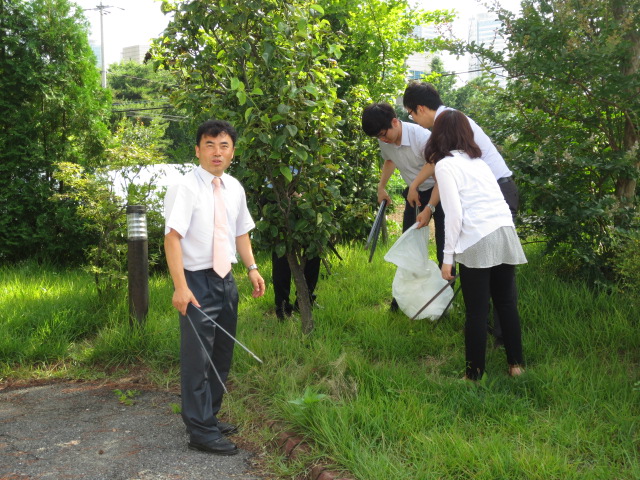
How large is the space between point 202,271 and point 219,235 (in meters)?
0.22

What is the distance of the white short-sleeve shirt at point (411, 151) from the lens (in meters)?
5.00

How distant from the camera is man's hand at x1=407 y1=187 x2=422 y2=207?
4.82 m

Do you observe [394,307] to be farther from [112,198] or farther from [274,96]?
[112,198]

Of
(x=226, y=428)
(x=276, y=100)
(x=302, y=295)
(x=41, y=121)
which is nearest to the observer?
(x=226, y=428)

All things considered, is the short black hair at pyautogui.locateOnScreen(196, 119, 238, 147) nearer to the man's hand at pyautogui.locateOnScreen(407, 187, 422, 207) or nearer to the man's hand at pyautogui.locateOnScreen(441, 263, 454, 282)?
the man's hand at pyautogui.locateOnScreen(441, 263, 454, 282)

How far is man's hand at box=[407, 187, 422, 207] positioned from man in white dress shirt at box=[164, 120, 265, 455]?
5.51ft

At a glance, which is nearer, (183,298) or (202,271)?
(183,298)

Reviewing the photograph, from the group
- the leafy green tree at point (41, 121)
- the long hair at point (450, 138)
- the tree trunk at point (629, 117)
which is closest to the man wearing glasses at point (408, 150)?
the long hair at point (450, 138)

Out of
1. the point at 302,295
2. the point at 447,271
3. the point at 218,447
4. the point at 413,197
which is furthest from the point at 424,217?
the point at 218,447

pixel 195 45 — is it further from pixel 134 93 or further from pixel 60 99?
pixel 134 93

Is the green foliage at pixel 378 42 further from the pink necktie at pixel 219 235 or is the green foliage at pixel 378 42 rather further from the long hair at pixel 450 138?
the pink necktie at pixel 219 235

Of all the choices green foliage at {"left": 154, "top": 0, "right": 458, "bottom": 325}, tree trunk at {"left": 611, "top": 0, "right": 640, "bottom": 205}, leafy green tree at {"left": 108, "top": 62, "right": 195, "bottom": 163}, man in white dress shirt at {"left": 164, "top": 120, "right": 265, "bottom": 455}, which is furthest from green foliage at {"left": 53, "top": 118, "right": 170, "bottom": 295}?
leafy green tree at {"left": 108, "top": 62, "right": 195, "bottom": 163}

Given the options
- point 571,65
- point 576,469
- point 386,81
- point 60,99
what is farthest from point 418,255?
point 60,99

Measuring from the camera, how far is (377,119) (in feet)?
15.9
